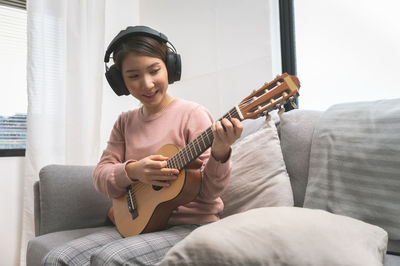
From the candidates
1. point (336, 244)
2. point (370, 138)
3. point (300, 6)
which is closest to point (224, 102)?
point (300, 6)

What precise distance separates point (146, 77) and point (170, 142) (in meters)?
0.23

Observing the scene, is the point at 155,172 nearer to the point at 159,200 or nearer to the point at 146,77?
the point at 159,200

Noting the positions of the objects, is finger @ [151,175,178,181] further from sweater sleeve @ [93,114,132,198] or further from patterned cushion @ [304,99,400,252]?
patterned cushion @ [304,99,400,252]

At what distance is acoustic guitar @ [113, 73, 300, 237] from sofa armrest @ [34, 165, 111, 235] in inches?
14.0

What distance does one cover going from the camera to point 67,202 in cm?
140

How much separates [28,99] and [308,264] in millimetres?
2054

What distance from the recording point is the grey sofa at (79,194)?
4.04 ft

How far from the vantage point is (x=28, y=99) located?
212cm

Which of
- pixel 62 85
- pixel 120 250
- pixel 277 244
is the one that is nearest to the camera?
pixel 277 244

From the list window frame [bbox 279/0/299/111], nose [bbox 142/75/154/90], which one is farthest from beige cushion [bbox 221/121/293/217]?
window frame [bbox 279/0/299/111]

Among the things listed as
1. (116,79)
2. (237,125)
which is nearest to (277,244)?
(237,125)

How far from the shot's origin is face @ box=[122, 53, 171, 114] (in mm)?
1117

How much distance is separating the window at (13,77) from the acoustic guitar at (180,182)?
145cm

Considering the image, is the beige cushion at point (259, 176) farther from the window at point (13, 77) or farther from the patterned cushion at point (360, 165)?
the window at point (13, 77)
